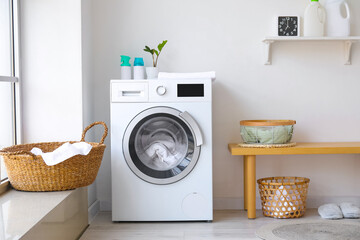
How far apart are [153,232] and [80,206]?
0.44 meters

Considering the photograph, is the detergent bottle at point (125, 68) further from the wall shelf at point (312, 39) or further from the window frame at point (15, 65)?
the wall shelf at point (312, 39)

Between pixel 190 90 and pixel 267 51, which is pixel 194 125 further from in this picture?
pixel 267 51

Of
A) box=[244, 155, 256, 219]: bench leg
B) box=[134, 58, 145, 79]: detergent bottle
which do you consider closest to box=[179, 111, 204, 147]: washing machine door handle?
box=[244, 155, 256, 219]: bench leg

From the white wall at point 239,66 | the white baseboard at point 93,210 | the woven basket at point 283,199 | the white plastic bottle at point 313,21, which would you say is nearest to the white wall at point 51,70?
the white wall at point 239,66

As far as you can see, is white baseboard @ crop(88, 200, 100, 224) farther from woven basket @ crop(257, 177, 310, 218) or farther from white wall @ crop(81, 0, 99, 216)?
woven basket @ crop(257, 177, 310, 218)

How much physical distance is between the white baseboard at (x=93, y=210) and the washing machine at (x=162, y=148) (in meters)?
0.25

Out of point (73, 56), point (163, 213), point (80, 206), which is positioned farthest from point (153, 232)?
point (73, 56)

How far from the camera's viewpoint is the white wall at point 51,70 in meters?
3.00

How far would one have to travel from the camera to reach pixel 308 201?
11.2 feet

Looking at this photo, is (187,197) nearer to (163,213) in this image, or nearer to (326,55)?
(163,213)

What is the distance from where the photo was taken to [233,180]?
3.43 metres

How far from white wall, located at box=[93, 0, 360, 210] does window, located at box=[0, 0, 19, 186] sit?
610mm

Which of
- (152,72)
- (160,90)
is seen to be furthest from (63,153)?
(152,72)

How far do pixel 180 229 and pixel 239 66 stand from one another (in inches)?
48.1
